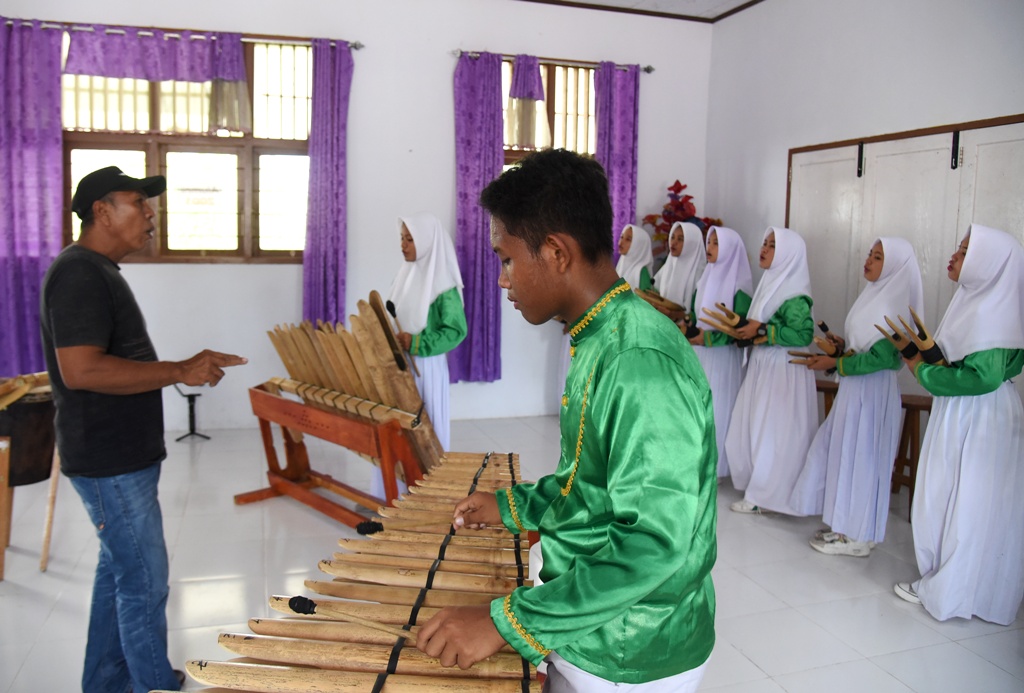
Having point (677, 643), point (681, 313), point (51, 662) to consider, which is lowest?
point (51, 662)

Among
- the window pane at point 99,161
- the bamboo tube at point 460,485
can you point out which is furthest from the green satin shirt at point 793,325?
the window pane at point 99,161

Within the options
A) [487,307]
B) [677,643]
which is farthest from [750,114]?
[677,643]

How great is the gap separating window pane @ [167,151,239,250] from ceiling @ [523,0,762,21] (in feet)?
10.2

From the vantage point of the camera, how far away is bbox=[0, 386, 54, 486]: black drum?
11.5 ft

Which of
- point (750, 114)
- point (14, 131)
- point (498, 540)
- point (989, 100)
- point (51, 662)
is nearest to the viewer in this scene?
point (498, 540)

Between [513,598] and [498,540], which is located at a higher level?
[513,598]

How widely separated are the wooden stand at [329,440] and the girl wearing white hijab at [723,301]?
2444 millimetres

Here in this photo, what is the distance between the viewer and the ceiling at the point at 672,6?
6684mm

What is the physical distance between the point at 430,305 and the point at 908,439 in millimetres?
3254

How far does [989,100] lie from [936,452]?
92.2 inches

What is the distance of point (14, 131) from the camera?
18.4 feet

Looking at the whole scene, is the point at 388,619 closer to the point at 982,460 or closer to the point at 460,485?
the point at 460,485

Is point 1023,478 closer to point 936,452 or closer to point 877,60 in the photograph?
point 936,452

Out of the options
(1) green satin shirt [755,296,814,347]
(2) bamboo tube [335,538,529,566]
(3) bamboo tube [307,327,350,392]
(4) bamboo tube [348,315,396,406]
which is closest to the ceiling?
(1) green satin shirt [755,296,814,347]
